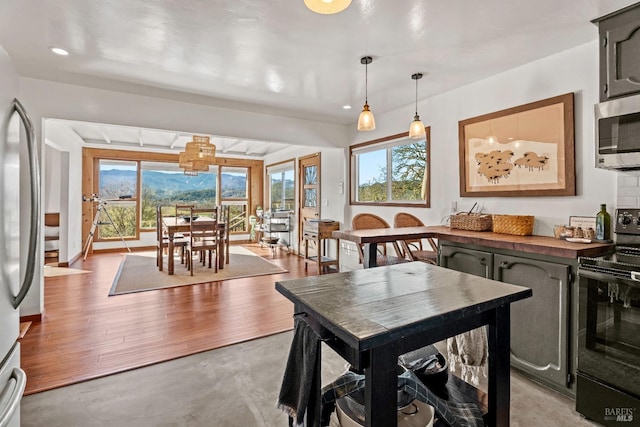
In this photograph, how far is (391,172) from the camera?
14.2 feet

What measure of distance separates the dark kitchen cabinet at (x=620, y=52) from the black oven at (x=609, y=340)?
1031 millimetres

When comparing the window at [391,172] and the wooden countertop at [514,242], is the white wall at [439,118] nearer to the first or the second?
the window at [391,172]

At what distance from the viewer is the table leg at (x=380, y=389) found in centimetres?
85

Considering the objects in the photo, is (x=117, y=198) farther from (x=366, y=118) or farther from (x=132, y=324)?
(x=366, y=118)

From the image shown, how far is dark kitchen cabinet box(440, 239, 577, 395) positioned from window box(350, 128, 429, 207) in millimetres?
1625

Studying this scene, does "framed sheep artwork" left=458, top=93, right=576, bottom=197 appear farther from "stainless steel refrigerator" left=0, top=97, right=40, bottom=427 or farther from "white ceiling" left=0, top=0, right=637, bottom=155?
"stainless steel refrigerator" left=0, top=97, right=40, bottom=427

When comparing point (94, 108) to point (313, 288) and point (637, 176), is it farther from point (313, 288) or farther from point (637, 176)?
point (637, 176)

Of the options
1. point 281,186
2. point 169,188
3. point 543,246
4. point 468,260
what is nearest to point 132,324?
point 468,260

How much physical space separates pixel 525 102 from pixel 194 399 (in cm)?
348

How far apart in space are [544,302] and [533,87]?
73.5 inches

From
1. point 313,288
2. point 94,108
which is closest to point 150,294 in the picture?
point 94,108

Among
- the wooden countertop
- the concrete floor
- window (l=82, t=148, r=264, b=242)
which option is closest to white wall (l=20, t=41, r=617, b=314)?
the wooden countertop

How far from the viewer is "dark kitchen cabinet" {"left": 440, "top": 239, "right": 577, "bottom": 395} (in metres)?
1.88

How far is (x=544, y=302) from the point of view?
1.99m
